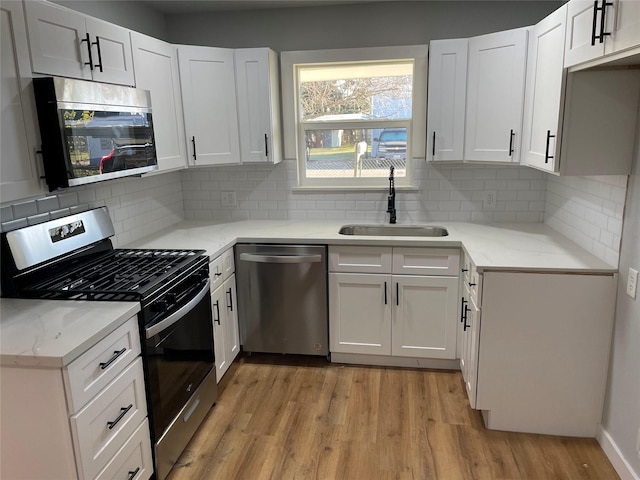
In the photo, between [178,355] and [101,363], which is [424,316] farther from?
[101,363]

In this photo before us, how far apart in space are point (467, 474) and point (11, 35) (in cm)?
264

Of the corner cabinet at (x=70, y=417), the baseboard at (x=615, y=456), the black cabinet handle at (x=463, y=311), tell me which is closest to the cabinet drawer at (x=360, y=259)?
the black cabinet handle at (x=463, y=311)

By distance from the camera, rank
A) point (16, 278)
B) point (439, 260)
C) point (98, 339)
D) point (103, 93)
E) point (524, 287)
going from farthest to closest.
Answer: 1. point (439, 260)
2. point (524, 287)
3. point (103, 93)
4. point (16, 278)
5. point (98, 339)

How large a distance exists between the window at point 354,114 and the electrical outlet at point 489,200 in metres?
0.56

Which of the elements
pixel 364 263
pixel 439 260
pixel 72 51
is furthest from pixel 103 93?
pixel 439 260

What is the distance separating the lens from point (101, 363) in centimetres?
168

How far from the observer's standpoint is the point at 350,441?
96.0 inches

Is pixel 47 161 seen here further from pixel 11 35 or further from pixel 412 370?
pixel 412 370

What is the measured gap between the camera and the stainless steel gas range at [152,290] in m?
1.98

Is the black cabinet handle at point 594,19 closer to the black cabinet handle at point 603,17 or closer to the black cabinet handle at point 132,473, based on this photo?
the black cabinet handle at point 603,17

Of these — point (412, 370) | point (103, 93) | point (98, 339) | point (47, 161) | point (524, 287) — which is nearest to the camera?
point (98, 339)

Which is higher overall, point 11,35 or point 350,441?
point 11,35

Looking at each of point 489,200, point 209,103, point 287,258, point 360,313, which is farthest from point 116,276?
point 489,200

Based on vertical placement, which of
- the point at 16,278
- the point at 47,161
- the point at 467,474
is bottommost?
the point at 467,474
